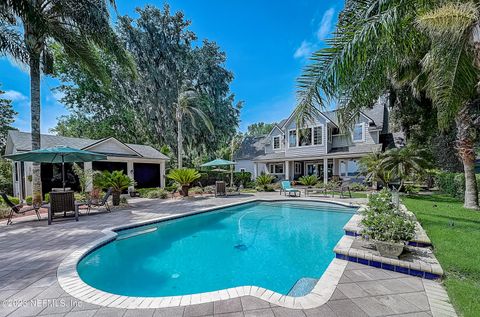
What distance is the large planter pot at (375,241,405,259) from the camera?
163 inches

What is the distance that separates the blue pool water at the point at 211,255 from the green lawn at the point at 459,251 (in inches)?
96.1

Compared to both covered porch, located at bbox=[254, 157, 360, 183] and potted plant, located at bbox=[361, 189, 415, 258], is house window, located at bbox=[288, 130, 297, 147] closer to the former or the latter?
covered porch, located at bbox=[254, 157, 360, 183]

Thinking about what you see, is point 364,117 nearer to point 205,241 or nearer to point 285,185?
point 285,185

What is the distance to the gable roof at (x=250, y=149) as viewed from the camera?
2955cm

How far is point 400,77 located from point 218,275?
43.2ft

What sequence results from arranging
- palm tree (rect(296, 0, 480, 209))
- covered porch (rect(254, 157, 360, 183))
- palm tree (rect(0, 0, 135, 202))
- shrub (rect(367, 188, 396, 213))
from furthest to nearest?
covered porch (rect(254, 157, 360, 183)) < palm tree (rect(0, 0, 135, 202)) < shrub (rect(367, 188, 396, 213)) < palm tree (rect(296, 0, 480, 209))

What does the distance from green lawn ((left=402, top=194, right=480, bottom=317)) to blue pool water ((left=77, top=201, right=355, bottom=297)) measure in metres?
2.44

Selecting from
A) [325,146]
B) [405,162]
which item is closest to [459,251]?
[405,162]

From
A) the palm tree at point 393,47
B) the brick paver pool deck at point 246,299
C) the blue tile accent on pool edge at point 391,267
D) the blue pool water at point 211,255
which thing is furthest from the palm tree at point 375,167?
the brick paver pool deck at point 246,299

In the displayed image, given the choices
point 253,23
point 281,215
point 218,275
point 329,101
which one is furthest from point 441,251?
point 253,23

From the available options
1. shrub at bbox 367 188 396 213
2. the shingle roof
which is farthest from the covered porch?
shrub at bbox 367 188 396 213

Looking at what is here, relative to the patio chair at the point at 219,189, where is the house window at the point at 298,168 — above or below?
above

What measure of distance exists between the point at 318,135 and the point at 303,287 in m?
18.2

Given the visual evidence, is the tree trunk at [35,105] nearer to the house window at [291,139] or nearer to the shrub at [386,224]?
the shrub at [386,224]
